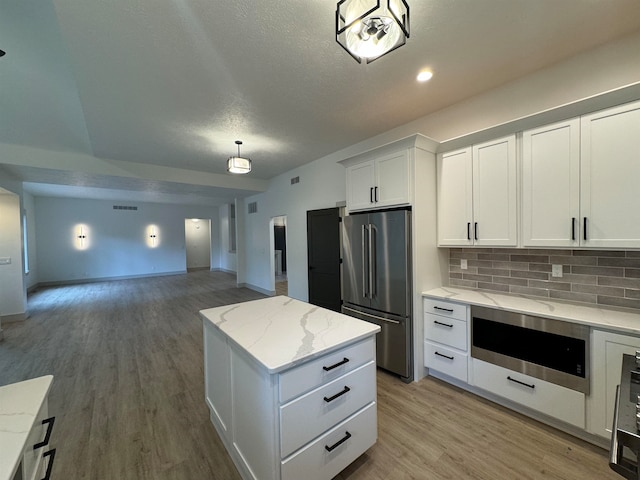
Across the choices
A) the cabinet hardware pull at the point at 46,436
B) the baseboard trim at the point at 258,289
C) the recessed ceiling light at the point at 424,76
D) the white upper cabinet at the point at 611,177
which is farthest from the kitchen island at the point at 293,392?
the baseboard trim at the point at 258,289

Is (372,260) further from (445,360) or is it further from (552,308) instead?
(552,308)

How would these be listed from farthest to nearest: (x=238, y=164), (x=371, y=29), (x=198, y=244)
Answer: (x=198, y=244)
(x=238, y=164)
(x=371, y=29)

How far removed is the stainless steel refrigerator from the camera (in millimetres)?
2680

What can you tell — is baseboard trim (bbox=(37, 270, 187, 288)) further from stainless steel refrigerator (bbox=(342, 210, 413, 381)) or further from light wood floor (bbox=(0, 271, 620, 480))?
stainless steel refrigerator (bbox=(342, 210, 413, 381))

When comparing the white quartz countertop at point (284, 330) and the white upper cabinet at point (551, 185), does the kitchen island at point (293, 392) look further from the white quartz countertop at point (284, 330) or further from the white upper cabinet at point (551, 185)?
the white upper cabinet at point (551, 185)

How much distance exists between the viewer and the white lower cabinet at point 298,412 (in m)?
1.28

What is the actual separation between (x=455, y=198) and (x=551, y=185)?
765 mm

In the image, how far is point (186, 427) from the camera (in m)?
2.10

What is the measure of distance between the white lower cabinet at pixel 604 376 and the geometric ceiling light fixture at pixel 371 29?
232cm

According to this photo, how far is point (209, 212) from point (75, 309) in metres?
6.33

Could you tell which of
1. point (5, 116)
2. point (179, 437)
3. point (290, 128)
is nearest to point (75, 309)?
point (5, 116)

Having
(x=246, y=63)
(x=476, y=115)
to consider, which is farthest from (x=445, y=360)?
(x=246, y=63)

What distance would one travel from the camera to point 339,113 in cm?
304

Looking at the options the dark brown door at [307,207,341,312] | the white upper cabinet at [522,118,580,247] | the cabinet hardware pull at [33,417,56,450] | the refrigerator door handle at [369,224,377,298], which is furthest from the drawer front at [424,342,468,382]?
the cabinet hardware pull at [33,417,56,450]
